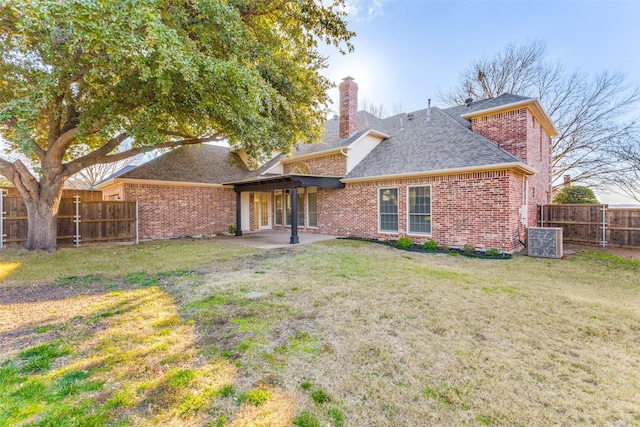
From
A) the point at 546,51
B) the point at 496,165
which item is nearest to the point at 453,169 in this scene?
the point at 496,165

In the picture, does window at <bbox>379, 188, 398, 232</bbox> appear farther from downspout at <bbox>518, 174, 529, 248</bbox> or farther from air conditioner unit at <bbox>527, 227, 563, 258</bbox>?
air conditioner unit at <bbox>527, 227, 563, 258</bbox>

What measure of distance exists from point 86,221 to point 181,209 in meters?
3.79

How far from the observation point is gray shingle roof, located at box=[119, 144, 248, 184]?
44.4 feet

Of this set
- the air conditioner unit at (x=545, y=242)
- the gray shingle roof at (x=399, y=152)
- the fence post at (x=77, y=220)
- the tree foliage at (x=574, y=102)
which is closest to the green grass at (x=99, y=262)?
the fence post at (x=77, y=220)

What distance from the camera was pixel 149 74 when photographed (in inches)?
233

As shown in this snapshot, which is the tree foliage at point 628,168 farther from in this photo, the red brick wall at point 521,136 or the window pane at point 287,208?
the window pane at point 287,208

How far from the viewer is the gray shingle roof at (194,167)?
13.5 m

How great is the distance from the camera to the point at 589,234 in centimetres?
1059

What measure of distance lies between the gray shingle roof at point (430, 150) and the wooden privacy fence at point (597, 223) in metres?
3.66

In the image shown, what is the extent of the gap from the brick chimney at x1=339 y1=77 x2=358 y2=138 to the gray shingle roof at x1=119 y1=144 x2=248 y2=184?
6.06 m

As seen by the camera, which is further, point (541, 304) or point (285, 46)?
point (285, 46)

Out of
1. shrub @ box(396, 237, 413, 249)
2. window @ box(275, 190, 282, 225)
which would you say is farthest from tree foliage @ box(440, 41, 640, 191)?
window @ box(275, 190, 282, 225)

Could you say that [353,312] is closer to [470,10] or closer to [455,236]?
[455,236]

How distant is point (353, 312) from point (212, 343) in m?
1.97
